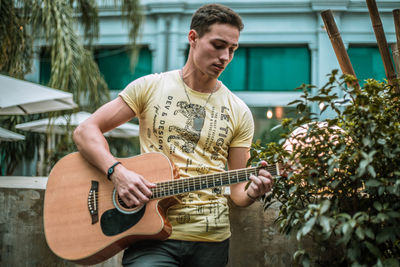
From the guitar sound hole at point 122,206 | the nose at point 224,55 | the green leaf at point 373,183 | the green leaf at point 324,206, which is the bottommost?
the guitar sound hole at point 122,206

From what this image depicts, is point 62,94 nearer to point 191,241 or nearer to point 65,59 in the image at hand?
point 65,59

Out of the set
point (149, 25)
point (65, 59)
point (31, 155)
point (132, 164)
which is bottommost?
point (31, 155)

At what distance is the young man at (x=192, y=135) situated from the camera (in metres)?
1.92

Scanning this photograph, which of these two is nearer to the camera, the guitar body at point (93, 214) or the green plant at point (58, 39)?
the guitar body at point (93, 214)

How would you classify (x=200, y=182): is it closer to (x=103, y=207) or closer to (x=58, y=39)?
(x=103, y=207)

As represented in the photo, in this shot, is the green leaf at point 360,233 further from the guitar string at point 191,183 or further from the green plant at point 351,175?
the guitar string at point 191,183

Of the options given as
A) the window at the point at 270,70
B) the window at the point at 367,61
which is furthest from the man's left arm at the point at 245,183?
the window at the point at 367,61

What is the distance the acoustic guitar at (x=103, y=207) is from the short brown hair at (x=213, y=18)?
697 mm

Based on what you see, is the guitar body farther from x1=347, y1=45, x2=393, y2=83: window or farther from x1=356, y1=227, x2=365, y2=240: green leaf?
x1=347, y1=45, x2=393, y2=83: window

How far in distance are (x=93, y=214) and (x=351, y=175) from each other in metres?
1.20

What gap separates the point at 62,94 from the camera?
594 centimetres

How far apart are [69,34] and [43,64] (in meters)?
5.76

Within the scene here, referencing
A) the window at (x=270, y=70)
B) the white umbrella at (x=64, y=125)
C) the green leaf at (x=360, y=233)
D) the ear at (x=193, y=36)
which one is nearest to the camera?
the green leaf at (x=360, y=233)

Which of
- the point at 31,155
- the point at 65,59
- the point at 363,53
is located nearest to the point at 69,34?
the point at 65,59
